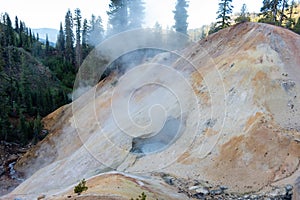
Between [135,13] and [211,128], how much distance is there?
31.6 metres

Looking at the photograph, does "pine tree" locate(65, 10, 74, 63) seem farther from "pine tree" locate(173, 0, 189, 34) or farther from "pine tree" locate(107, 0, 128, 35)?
"pine tree" locate(173, 0, 189, 34)

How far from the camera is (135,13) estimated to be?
42531 mm

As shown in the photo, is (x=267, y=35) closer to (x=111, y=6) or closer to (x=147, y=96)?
(x=147, y=96)

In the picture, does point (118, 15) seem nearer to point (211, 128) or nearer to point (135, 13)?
point (135, 13)

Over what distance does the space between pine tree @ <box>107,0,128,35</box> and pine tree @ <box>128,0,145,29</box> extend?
4.79 ft

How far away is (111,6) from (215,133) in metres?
30.9

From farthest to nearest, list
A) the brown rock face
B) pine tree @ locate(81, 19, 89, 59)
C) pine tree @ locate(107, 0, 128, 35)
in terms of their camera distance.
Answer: pine tree @ locate(81, 19, 89, 59), pine tree @ locate(107, 0, 128, 35), the brown rock face

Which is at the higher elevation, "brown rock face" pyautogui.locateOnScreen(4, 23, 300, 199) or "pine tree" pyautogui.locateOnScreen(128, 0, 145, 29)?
"pine tree" pyautogui.locateOnScreen(128, 0, 145, 29)

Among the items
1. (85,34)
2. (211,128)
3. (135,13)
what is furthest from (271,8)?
Answer: (85,34)

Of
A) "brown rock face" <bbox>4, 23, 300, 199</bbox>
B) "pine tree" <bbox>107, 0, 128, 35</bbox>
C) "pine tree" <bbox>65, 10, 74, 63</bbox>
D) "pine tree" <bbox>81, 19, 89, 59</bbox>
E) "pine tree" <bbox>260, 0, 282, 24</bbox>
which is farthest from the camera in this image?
"pine tree" <bbox>65, 10, 74, 63</bbox>

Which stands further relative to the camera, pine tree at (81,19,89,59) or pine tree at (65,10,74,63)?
pine tree at (65,10,74,63)

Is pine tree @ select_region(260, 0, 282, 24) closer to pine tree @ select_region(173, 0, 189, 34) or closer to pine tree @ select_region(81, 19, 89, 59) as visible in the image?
pine tree @ select_region(173, 0, 189, 34)

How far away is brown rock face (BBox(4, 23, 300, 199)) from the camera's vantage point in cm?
1242

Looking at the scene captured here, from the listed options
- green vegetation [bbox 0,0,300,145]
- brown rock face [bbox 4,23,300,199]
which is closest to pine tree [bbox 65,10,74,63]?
green vegetation [bbox 0,0,300,145]
